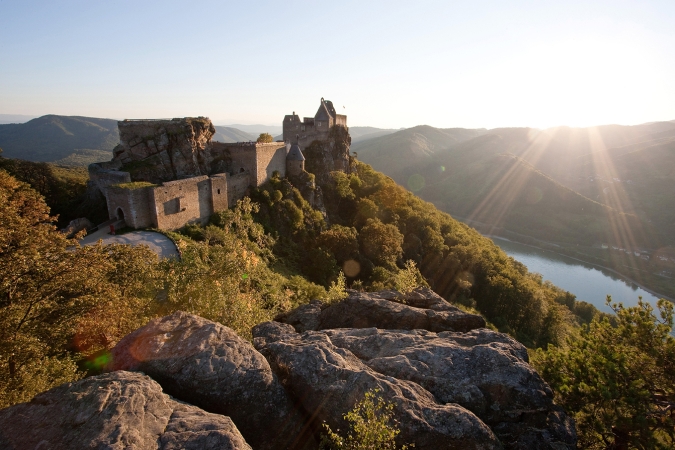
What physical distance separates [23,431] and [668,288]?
121 metres

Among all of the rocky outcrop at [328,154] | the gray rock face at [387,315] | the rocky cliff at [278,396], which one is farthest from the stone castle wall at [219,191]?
the rocky cliff at [278,396]

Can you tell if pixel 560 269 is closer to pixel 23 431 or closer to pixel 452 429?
pixel 452 429

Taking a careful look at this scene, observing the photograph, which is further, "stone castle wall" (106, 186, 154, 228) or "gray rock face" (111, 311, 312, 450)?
"stone castle wall" (106, 186, 154, 228)

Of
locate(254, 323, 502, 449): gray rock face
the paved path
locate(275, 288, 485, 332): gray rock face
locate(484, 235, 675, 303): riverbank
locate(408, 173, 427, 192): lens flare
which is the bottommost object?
locate(484, 235, 675, 303): riverbank

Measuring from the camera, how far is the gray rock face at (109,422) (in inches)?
251

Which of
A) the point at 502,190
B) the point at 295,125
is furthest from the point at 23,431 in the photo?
the point at 502,190

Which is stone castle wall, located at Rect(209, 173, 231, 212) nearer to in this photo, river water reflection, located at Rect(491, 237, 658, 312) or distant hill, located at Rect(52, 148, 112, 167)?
river water reflection, located at Rect(491, 237, 658, 312)

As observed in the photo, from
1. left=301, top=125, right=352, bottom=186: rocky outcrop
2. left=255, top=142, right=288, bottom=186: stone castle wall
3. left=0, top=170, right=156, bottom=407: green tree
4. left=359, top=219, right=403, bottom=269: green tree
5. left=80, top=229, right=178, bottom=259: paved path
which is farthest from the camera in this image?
left=301, top=125, right=352, bottom=186: rocky outcrop

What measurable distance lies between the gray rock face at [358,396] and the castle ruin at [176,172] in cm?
1949

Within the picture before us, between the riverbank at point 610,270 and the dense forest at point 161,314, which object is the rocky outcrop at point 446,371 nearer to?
the dense forest at point 161,314

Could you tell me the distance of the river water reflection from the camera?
82938mm

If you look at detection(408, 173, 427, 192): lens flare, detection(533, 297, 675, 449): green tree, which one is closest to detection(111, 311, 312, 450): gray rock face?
detection(533, 297, 675, 449): green tree

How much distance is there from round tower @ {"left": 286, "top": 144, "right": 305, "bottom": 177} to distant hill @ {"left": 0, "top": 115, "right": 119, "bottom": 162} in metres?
150

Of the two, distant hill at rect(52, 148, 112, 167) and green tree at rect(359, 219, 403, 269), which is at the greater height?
distant hill at rect(52, 148, 112, 167)
